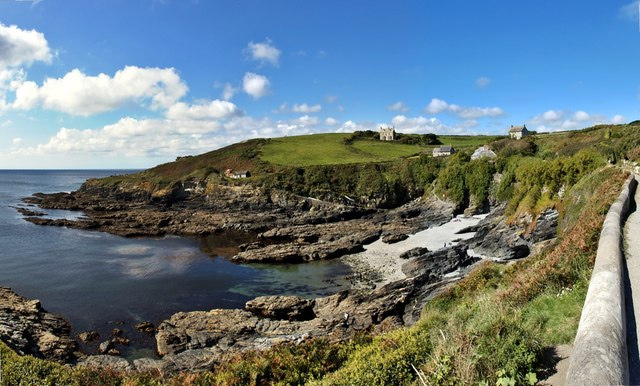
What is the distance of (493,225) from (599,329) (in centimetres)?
4225

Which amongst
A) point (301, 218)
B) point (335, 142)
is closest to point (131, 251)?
point (301, 218)

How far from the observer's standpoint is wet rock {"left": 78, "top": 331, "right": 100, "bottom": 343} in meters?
23.8

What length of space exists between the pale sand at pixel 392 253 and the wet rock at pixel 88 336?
19.3m

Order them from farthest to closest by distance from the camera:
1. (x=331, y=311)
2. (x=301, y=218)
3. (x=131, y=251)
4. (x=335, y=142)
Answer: (x=335, y=142) < (x=301, y=218) < (x=131, y=251) < (x=331, y=311)

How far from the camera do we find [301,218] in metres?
61.8

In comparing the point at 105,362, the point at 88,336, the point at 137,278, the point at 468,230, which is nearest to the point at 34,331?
the point at 88,336

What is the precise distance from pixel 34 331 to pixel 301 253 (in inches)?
940

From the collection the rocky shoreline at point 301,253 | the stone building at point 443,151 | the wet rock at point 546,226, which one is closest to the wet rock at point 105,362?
the rocky shoreline at point 301,253

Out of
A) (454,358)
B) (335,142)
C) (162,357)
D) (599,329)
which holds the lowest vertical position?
(162,357)

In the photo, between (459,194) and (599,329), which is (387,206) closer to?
(459,194)

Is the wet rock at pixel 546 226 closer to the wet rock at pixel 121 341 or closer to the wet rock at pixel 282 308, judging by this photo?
the wet rock at pixel 282 308

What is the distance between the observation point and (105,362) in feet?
65.1

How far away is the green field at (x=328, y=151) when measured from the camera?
96.7m

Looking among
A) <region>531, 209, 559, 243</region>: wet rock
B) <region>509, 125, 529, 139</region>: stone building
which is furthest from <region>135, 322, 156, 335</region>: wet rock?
<region>509, 125, 529, 139</region>: stone building
